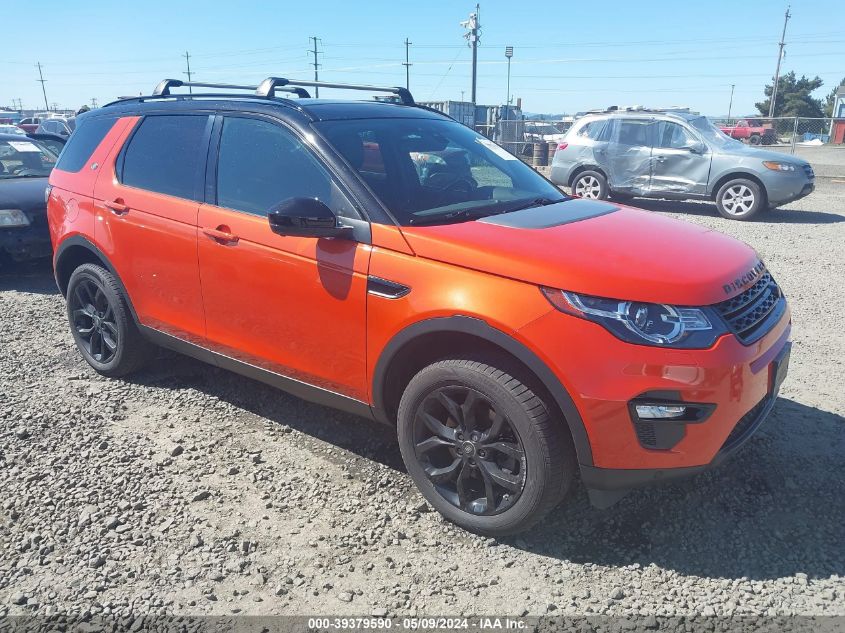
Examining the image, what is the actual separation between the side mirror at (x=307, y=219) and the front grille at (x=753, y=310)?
1.67 metres

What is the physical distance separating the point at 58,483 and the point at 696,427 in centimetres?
307

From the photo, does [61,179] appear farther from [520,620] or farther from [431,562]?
[520,620]

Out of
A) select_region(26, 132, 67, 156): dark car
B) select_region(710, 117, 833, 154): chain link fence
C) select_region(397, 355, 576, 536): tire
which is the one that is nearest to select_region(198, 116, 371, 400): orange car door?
select_region(397, 355, 576, 536): tire

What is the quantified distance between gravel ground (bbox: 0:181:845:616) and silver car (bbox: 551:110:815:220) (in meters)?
8.06

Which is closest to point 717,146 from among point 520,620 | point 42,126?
point 520,620

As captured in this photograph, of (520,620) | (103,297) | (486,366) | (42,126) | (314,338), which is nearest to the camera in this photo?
(520,620)

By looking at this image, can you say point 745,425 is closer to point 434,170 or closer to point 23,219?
point 434,170

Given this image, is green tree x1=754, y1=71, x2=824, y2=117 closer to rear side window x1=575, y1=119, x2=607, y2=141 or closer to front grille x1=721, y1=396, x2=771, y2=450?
rear side window x1=575, y1=119, x2=607, y2=141

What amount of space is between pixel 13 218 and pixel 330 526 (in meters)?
5.84

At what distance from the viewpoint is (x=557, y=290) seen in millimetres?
2543

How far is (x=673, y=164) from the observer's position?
1200 cm

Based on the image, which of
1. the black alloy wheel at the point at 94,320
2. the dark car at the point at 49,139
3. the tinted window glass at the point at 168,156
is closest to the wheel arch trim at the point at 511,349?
the tinted window glass at the point at 168,156

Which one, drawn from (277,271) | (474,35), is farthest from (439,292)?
(474,35)

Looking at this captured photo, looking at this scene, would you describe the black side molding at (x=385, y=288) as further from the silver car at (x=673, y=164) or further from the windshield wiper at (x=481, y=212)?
the silver car at (x=673, y=164)
